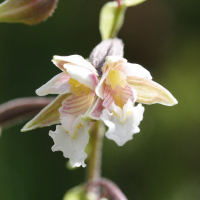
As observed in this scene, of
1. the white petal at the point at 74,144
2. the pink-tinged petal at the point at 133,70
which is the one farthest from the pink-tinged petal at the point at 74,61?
the white petal at the point at 74,144

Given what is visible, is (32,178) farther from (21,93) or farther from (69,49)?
(69,49)

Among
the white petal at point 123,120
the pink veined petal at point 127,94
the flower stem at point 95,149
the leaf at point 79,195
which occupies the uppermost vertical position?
the pink veined petal at point 127,94

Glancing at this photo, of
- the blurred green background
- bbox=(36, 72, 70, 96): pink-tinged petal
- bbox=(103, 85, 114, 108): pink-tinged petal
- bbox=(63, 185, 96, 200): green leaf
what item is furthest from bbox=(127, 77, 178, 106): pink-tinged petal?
the blurred green background

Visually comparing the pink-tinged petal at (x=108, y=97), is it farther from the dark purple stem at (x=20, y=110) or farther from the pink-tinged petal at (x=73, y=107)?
the dark purple stem at (x=20, y=110)

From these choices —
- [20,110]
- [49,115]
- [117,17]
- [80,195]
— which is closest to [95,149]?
[80,195]

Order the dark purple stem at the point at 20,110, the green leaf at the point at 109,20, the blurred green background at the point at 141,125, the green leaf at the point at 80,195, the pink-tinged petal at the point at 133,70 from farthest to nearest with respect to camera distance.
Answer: the blurred green background at the point at 141,125
the green leaf at the point at 80,195
the green leaf at the point at 109,20
the dark purple stem at the point at 20,110
the pink-tinged petal at the point at 133,70

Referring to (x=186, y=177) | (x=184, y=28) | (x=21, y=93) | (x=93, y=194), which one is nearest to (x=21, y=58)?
(x=21, y=93)

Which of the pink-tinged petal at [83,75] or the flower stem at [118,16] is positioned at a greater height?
the flower stem at [118,16]
